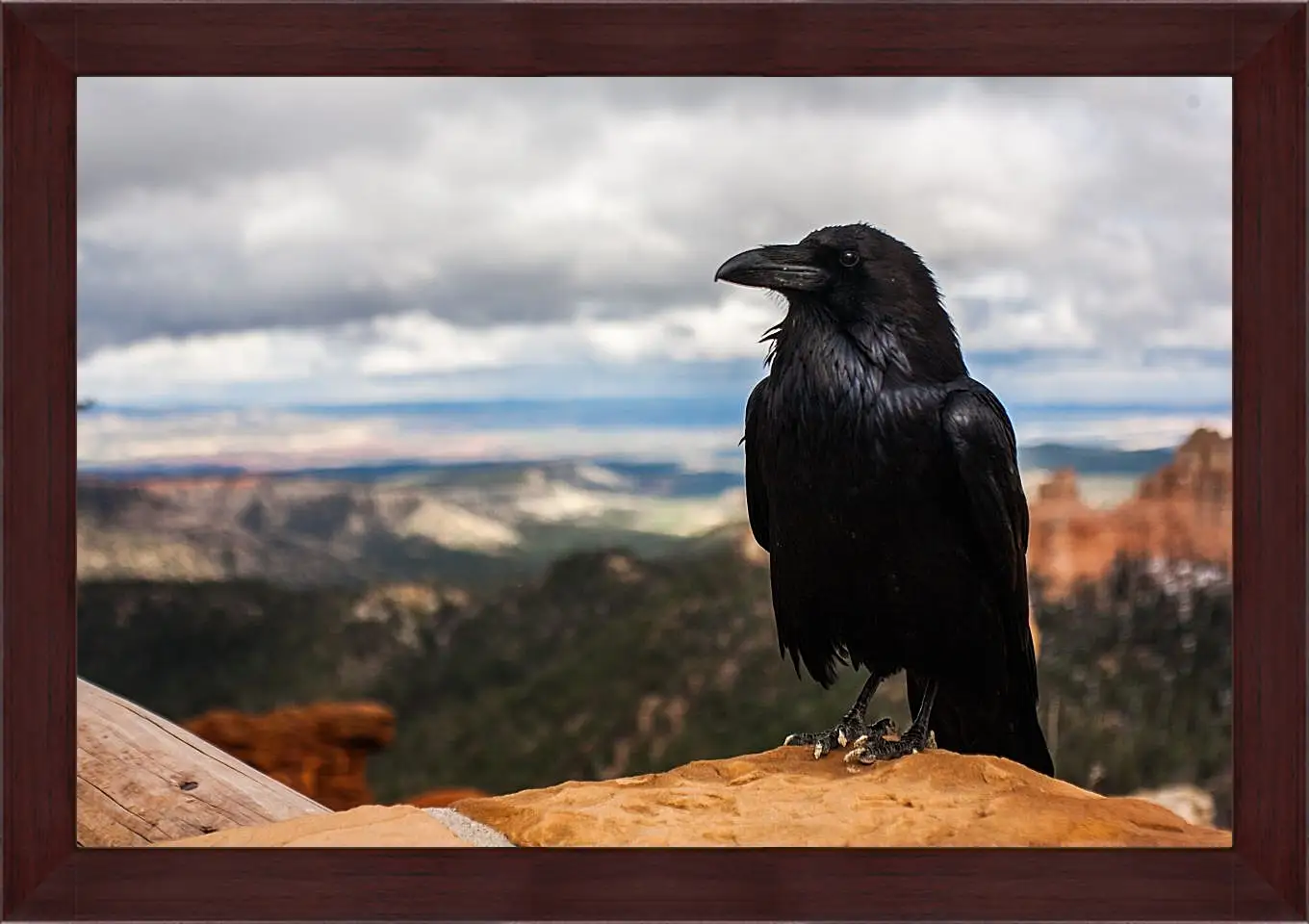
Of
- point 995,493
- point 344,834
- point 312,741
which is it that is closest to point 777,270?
point 995,493

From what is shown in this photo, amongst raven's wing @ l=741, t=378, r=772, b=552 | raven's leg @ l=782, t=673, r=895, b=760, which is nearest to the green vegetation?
raven's leg @ l=782, t=673, r=895, b=760

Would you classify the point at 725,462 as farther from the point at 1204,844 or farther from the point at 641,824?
the point at 1204,844

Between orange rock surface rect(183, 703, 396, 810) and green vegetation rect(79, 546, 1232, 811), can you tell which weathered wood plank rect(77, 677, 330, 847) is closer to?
green vegetation rect(79, 546, 1232, 811)

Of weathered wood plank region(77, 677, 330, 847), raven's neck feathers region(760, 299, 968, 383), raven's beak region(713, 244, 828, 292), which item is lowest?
weathered wood plank region(77, 677, 330, 847)

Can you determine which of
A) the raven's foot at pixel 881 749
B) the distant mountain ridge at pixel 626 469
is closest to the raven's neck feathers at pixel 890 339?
the distant mountain ridge at pixel 626 469

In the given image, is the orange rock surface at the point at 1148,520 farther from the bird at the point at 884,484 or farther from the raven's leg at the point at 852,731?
the raven's leg at the point at 852,731
